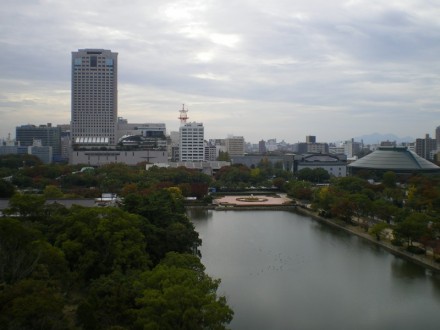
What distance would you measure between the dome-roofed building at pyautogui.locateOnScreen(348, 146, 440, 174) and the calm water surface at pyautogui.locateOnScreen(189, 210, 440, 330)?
1630 cm

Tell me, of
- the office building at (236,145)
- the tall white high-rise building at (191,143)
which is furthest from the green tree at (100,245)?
the office building at (236,145)

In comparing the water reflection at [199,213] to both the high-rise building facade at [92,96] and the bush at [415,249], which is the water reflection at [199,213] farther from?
the high-rise building facade at [92,96]

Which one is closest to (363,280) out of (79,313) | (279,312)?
(279,312)

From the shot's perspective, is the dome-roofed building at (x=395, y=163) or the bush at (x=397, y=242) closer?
the bush at (x=397, y=242)

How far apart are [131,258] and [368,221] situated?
10908 mm

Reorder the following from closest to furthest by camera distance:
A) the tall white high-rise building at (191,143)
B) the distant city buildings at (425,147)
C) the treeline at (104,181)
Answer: the treeline at (104,181)
the tall white high-rise building at (191,143)
the distant city buildings at (425,147)

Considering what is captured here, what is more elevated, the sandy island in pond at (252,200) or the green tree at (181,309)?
the green tree at (181,309)

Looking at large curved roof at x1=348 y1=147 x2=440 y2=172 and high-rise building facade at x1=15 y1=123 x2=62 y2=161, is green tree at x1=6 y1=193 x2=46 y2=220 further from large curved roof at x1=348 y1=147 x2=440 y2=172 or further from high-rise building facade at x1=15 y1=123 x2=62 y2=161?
high-rise building facade at x1=15 y1=123 x2=62 y2=161

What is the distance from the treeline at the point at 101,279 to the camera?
5.65m

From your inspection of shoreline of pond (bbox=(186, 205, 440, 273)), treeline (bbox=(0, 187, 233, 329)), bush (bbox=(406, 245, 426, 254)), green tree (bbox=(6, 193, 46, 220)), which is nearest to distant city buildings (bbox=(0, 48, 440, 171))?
shoreline of pond (bbox=(186, 205, 440, 273))

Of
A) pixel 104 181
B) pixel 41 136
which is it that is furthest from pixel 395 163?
pixel 41 136

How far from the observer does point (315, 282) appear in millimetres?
10266

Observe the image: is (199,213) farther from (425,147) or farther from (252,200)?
(425,147)

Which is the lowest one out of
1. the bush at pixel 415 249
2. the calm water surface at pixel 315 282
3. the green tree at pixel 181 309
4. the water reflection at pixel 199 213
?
the calm water surface at pixel 315 282
